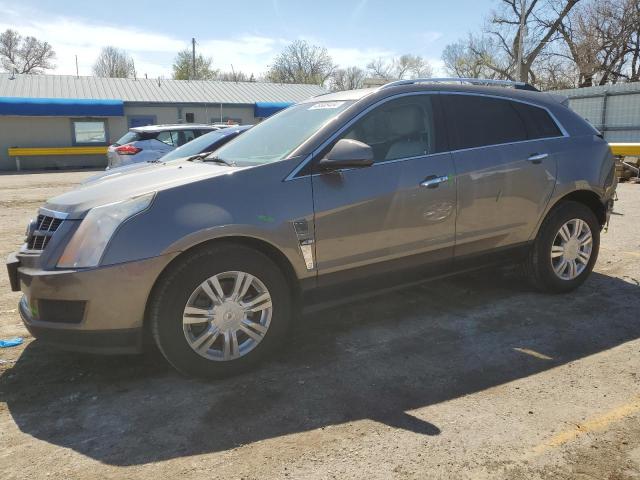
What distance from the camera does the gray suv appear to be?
9.80 feet

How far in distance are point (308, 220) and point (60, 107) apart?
81.6 ft

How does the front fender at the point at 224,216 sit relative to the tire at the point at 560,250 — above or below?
above

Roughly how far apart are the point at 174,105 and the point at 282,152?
26.2 metres

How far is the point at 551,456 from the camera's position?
249 cm

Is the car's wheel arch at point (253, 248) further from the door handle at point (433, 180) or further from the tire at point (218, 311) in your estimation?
the door handle at point (433, 180)

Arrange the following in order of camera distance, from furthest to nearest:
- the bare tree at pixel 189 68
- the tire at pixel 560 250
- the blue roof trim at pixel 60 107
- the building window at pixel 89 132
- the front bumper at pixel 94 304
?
1. the bare tree at pixel 189 68
2. the building window at pixel 89 132
3. the blue roof trim at pixel 60 107
4. the tire at pixel 560 250
5. the front bumper at pixel 94 304

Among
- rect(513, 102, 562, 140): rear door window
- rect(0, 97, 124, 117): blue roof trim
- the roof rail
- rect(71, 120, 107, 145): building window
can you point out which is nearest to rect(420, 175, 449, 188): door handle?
the roof rail

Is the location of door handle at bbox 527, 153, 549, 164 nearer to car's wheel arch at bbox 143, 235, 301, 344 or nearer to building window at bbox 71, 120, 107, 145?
car's wheel arch at bbox 143, 235, 301, 344

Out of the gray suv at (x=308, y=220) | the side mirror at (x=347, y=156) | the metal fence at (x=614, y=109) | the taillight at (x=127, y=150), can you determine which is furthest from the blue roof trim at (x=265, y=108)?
the side mirror at (x=347, y=156)

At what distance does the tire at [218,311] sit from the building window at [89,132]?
2590 centimetres

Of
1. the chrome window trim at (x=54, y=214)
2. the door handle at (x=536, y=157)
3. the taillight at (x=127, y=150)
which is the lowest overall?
the chrome window trim at (x=54, y=214)

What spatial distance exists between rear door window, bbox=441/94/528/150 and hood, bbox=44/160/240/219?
1.79 meters

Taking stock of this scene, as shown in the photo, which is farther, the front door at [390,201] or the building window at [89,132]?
the building window at [89,132]

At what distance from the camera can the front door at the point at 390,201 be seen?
11.4 feet
